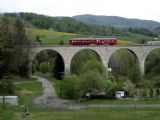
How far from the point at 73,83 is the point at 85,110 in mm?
14257

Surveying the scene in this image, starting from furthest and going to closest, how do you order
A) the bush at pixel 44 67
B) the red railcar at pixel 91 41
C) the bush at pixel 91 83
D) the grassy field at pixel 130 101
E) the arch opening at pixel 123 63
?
the bush at pixel 44 67
the arch opening at pixel 123 63
the red railcar at pixel 91 41
the bush at pixel 91 83
the grassy field at pixel 130 101

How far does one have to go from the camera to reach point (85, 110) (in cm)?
4962

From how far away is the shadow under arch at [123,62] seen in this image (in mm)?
104150

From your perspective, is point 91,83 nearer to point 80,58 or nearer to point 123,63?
point 80,58

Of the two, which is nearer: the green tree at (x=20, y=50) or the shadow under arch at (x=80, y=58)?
the green tree at (x=20, y=50)

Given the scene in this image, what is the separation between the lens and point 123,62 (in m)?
114

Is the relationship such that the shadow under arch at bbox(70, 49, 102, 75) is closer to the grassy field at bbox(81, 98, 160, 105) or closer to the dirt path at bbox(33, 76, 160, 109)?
the dirt path at bbox(33, 76, 160, 109)

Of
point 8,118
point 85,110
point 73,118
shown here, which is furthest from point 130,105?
point 8,118

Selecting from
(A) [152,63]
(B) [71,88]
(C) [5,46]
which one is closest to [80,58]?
(A) [152,63]

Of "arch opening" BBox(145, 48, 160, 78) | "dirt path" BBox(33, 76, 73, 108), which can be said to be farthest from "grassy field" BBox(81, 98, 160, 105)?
"arch opening" BBox(145, 48, 160, 78)

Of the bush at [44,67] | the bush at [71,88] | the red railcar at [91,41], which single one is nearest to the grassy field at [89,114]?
the bush at [71,88]

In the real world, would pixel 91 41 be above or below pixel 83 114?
above

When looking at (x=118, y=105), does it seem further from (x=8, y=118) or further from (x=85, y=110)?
(x=8, y=118)

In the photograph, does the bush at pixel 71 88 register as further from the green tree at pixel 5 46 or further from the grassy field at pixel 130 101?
the green tree at pixel 5 46
